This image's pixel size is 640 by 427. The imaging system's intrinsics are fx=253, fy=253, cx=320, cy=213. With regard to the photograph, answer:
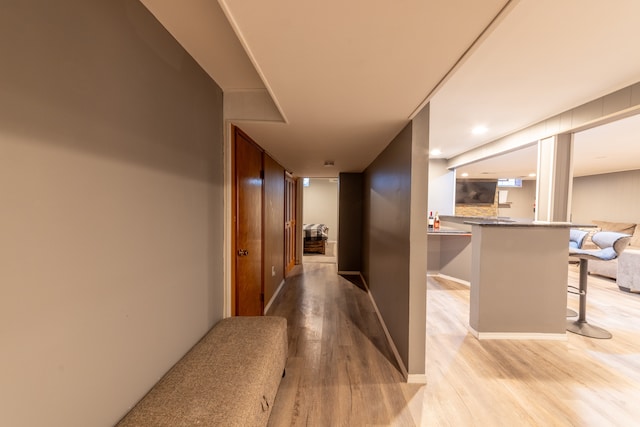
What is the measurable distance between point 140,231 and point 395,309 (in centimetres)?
220

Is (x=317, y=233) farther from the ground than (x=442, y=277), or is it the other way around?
(x=317, y=233)

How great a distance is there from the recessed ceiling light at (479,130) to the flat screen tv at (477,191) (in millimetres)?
5827

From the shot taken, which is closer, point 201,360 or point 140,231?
point 140,231

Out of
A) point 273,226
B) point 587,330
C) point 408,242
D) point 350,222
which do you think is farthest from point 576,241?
point 273,226

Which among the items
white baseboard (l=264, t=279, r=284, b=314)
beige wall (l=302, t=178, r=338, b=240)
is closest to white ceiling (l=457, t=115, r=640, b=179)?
white baseboard (l=264, t=279, r=284, b=314)

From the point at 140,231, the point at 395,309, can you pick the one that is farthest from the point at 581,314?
the point at 140,231

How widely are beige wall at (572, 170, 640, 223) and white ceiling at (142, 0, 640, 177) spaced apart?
6.52m

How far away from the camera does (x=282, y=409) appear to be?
173cm

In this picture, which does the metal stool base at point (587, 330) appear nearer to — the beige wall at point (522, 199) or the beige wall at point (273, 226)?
the beige wall at point (273, 226)

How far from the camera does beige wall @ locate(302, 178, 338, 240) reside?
31.3 ft

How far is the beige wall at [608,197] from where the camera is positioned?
642 cm

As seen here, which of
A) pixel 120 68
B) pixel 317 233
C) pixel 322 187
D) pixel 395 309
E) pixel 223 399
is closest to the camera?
pixel 120 68

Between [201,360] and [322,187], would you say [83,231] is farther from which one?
[322,187]

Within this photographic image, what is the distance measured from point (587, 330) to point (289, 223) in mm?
4499
